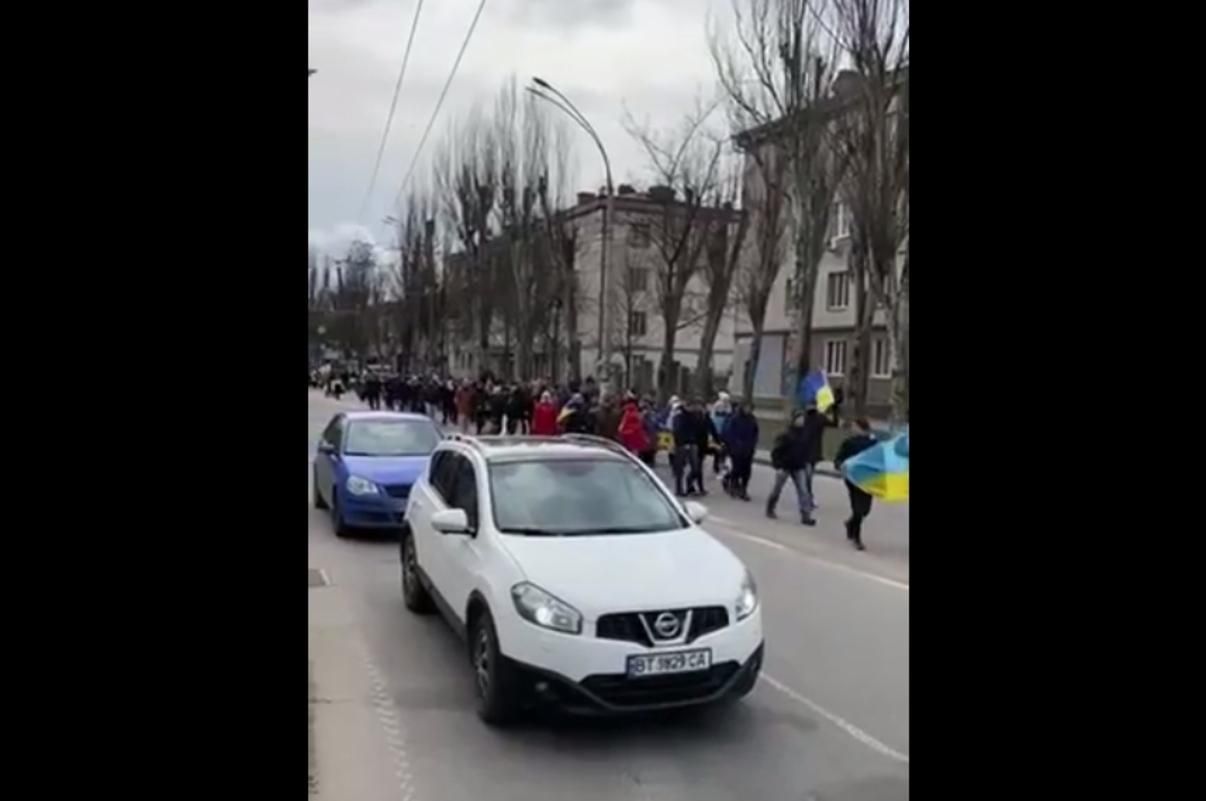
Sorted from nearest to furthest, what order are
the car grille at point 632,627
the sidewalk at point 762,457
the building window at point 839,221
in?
the car grille at point 632,627 → the sidewalk at point 762,457 → the building window at point 839,221

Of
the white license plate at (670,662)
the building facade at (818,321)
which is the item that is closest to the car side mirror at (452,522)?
the white license plate at (670,662)

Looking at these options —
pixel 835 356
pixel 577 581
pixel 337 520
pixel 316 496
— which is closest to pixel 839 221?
pixel 835 356

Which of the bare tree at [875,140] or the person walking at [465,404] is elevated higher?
the bare tree at [875,140]

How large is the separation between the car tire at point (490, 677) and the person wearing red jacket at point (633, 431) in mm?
862

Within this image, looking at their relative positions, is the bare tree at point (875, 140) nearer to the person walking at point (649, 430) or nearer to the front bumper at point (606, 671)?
the person walking at point (649, 430)

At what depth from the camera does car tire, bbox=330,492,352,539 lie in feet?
8.87

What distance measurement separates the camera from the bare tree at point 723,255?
3801 millimetres

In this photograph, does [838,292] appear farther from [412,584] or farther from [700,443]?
[412,584]

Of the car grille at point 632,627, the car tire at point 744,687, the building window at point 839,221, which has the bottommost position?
the car tire at point 744,687

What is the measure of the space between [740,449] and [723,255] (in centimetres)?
104
